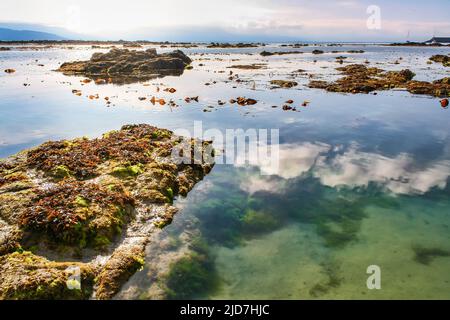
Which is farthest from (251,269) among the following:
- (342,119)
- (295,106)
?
(295,106)

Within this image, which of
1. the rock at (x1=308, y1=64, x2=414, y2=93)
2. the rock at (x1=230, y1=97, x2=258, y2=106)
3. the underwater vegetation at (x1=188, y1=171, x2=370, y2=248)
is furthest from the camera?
the rock at (x1=308, y1=64, x2=414, y2=93)

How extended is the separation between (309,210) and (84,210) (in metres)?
11.0

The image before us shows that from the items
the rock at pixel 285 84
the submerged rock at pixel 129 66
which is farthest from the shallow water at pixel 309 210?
the submerged rock at pixel 129 66

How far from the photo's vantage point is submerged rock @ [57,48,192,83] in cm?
8119

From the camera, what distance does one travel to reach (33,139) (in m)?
29.3

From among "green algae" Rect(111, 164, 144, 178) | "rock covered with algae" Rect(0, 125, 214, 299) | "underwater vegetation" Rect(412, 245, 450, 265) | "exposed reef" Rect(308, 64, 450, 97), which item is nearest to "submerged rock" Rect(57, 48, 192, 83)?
"exposed reef" Rect(308, 64, 450, 97)

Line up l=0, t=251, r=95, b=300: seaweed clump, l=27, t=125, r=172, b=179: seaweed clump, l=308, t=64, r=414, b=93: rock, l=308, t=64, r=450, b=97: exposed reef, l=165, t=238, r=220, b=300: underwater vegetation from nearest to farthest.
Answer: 1. l=0, t=251, r=95, b=300: seaweed clump
2. l=165, t=238, r=220, b=300: underwater vegetation
3. l=27, t=125, r=172, b=179: seaweed clump
4. l=308, t=64, r=450, b=97: exposed reef
5. l=308, t=64, r=414, b=93: rock

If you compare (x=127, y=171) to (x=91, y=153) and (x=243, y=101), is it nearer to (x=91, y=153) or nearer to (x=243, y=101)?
(x=91, y=153)

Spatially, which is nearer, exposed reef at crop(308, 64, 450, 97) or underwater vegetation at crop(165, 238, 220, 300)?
underwater vegetation at crop(165, 238, 220, 300)

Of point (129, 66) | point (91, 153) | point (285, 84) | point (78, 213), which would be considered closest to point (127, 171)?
point (91, 153)

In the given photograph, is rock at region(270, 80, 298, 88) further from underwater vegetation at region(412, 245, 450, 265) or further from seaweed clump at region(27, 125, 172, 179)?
underwater vegetation at region(412, 245, 450, 265)

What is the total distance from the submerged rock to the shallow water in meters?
46.0

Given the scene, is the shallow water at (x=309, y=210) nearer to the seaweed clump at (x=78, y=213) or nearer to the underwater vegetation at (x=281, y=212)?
the underwater vegetation at (x=281, y=212)

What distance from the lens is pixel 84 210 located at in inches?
570
